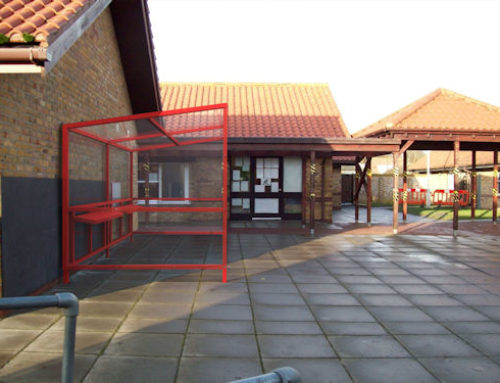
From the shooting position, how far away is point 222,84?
16922 mm

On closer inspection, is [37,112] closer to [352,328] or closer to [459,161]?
[352,328]

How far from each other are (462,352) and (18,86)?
17.0 ft

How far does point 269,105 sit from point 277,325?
12.7 metres

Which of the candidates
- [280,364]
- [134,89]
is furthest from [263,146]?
[280,364]

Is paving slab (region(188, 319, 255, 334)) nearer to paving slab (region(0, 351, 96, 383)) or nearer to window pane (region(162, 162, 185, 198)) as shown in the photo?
paving slab (region(0, 351, 96, 383))

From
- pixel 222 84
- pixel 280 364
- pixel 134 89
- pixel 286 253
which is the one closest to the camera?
pixel 280 364

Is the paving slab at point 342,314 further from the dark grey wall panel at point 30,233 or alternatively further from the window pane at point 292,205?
the window pane at point 292,205

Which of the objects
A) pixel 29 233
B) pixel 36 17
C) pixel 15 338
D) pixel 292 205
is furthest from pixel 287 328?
pixel 292 205

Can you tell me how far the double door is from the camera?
1424cm

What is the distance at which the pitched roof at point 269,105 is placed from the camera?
46.3 feet

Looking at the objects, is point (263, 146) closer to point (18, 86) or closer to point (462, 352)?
point (18, 86)

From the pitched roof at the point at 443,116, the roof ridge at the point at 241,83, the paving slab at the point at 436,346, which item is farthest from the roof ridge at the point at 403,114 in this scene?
the paving slab at the point at 436,346

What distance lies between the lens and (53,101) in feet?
17.4

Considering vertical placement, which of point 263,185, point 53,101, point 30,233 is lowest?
point 30,233
